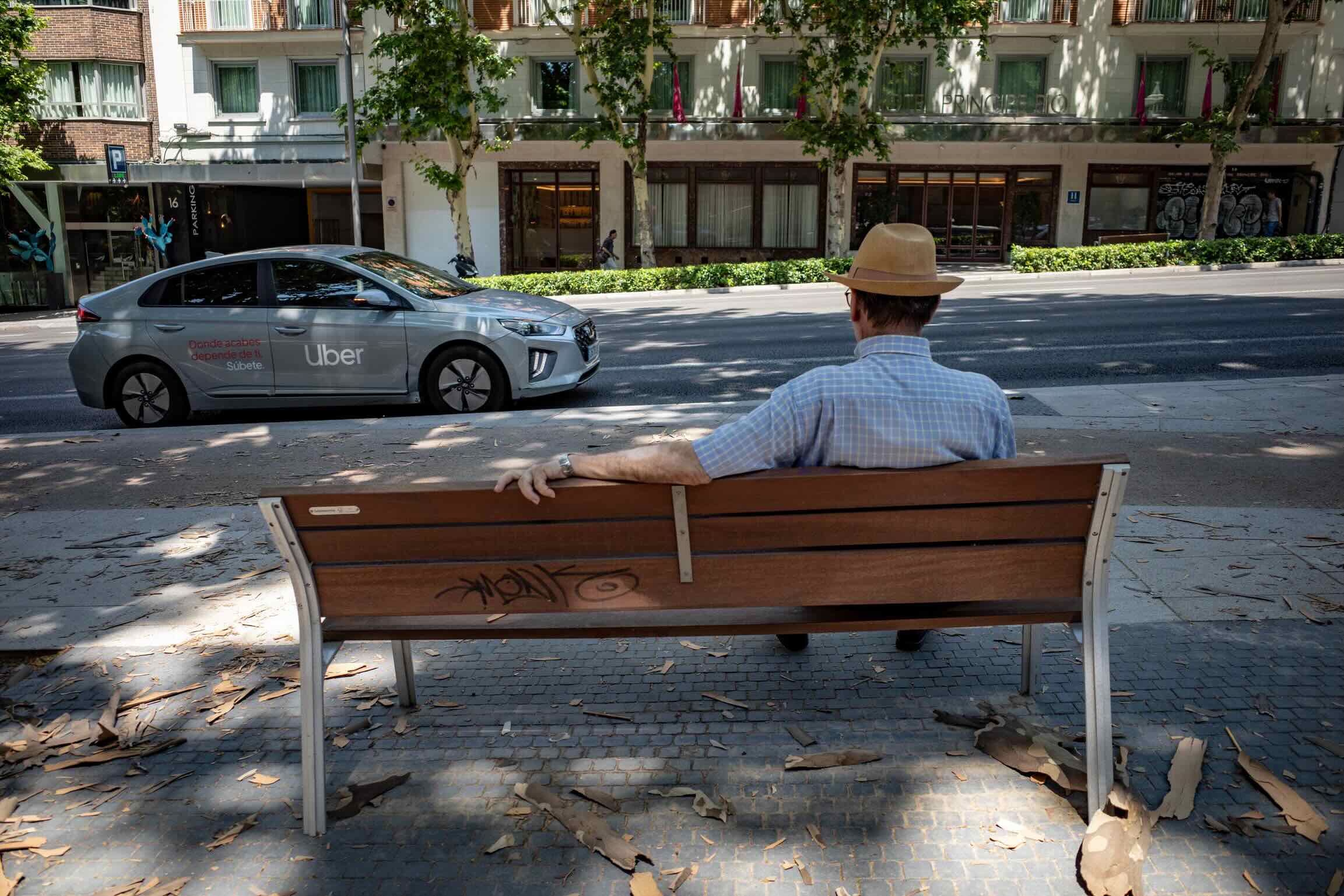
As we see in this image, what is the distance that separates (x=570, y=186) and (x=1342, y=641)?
3248 cm

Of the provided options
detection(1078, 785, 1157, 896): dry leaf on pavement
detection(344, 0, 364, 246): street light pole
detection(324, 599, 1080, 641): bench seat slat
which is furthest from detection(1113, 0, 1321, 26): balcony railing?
detection(1078, 785, 1157, 896): dry leaf on pavement

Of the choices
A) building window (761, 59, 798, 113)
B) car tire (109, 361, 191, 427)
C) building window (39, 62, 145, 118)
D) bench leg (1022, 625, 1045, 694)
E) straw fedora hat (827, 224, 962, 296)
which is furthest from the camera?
building window (761, 59, 798, 113)

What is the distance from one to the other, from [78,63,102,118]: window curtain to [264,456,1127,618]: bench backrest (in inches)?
1415

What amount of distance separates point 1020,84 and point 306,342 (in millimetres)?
29817

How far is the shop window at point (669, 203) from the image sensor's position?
114 ft

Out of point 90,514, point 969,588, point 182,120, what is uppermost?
point 182,120

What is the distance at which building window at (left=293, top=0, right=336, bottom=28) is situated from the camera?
112 ft

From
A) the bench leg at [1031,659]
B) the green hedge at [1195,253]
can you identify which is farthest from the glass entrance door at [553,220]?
the bench leg at [1031,659]

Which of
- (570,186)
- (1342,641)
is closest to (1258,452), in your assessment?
(1342,641)

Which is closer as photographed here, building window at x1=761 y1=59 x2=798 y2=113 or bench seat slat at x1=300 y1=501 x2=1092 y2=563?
bench seat slat at x1=300 y1=501 x2=1092 y2=563

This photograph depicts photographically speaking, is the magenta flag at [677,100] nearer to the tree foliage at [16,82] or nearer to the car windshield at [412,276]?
the tree foliage at [16,82]

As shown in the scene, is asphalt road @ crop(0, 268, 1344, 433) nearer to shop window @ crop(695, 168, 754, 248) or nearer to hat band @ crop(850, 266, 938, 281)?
hat band @ crop(850, 266, 938, 281)

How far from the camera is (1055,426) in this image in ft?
26.8

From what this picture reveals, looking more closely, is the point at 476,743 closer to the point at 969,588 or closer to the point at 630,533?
the point at 630,533
